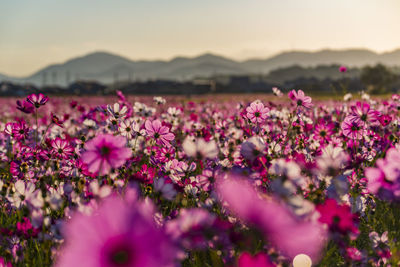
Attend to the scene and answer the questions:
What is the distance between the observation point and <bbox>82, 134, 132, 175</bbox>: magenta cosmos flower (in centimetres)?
127

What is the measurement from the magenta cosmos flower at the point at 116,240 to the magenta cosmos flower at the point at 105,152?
59 cm

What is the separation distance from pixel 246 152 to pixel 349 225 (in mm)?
590

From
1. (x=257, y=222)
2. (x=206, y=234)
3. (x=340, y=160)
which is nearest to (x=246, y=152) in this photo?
(x=340, y=160)

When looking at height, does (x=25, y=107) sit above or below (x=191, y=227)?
above

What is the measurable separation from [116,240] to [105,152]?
0.64 m

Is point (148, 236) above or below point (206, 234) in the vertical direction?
above

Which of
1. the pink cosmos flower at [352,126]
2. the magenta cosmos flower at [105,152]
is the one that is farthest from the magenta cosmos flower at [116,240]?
the pink cosmos flower at [352,126]

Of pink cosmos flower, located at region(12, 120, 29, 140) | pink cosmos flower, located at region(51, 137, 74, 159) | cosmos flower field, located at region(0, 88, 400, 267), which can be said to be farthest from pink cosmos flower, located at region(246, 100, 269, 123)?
pink cosmos flower, located at region(12, 120, 29, 140)

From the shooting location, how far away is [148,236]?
680mm

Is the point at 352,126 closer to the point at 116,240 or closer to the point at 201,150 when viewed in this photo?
the point at 201,150

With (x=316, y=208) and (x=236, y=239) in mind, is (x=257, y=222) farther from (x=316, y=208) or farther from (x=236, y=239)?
(x=316, y=208)

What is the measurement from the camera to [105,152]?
1295mm

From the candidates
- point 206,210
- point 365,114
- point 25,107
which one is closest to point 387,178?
point 206,210

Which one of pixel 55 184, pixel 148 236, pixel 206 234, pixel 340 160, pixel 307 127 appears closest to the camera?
pixel 148 236
